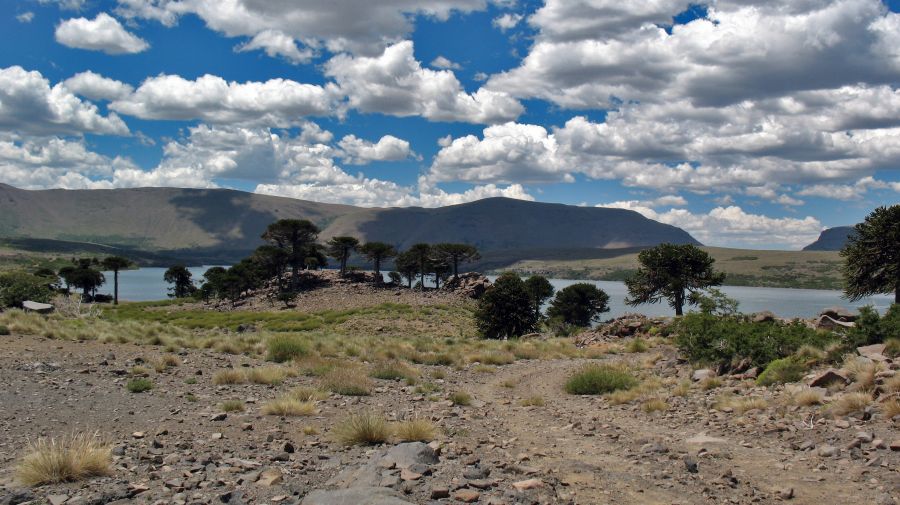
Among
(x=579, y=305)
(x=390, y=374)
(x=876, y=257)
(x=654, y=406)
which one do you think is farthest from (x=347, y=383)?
(x=579, y=305)

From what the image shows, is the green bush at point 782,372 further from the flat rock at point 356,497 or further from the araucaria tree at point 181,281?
the araucaria tree at point 181,281

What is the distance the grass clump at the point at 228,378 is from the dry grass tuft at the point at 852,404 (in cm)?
1443

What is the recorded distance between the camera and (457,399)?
15859 millimetres

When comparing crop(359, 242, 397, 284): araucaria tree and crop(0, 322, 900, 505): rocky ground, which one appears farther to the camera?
crop(359, 242, 397, 284): araucaria tree

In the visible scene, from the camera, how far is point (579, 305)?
81.3 m

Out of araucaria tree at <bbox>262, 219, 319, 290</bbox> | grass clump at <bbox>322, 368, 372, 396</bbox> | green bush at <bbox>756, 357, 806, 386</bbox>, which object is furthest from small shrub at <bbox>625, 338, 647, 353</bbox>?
araucaria tree at <bbox>262, 219, 319, 290</bbox>

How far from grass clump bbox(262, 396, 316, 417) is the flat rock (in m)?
5.99

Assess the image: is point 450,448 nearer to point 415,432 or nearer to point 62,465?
point 415,432

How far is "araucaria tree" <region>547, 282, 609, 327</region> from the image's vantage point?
80875mm

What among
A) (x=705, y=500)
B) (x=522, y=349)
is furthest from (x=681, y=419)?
(x=522, y=349)

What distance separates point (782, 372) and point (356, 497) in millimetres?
12664

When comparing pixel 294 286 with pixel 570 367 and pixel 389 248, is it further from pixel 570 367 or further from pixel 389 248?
pixel 570 367

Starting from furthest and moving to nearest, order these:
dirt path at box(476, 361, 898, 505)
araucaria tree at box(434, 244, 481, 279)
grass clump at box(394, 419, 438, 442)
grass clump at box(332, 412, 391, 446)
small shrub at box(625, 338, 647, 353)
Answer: araucaria tree at box(434, 244, 481, 279), small shrub at box(625, 338, 647, 353), grass clump at box(394, 419, 438, 442), grass clump at box(332, 412, 391, 446), dirt path at box(476, 361, 898, 505)

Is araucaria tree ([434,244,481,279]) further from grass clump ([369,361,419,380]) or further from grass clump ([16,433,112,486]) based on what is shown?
grass clump ([16,433,112,486])
